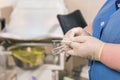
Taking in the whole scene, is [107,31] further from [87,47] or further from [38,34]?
[38,34]

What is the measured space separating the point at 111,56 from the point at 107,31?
0.34ft

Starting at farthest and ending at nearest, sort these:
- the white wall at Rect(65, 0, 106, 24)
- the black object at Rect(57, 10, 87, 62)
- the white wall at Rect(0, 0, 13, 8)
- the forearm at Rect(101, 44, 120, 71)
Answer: the white wall at Rect(0, 0, 13, 8) → the white wall at Rect(65, 0, 106, 24) → the black object at Rect(57, 10, 87, 62) → the forearm at Rect(101, 44, 120, 71)

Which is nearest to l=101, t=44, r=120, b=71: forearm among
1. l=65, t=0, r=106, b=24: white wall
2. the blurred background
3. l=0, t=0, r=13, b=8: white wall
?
the blurred background

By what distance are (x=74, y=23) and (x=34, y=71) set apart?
0.45m

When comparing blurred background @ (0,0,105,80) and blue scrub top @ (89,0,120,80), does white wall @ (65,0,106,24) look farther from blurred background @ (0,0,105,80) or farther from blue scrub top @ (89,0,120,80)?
blue scrub top @ (89,0,120,80)

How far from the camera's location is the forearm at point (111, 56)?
68 cm

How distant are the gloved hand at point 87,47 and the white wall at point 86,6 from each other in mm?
1135

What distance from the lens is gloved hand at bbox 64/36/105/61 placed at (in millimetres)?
724

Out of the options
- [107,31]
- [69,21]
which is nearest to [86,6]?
[69,21]

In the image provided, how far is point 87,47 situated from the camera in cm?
75

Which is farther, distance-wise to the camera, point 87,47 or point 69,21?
point 69,21

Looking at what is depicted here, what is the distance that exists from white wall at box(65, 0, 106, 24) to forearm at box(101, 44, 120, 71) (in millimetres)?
1226

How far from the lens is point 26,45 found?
5.33 ft

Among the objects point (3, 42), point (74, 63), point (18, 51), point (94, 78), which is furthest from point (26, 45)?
point (94, 78)
